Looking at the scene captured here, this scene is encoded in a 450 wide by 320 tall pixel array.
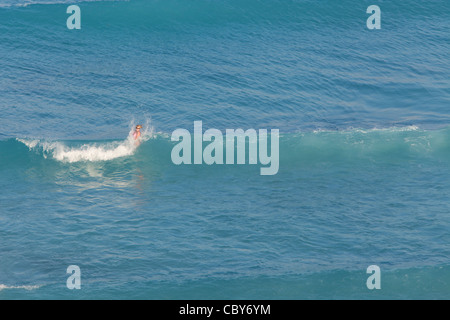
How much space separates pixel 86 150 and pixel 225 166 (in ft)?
17.0

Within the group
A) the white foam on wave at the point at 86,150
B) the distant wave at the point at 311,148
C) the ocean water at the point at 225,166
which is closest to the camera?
the ocean water at the point at 225,166

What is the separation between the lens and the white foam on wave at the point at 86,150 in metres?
25.9

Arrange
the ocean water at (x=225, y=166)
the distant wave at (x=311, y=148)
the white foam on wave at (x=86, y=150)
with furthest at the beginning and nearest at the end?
the distant wave at (x=311, y=148) < the white foam on wave at (x=86, y=150) < the ocean water at (x=225, y=166)

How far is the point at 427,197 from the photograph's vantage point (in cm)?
2298

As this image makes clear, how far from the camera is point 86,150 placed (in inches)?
1027

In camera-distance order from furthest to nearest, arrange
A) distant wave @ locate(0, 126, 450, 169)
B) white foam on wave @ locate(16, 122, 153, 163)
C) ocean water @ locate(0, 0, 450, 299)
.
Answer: distant wave @ locate(0, 126, 450, 169) → white foam on wave @ locate(16, 122, 153, 163) → ocean water @ locate(0, 0, 450, 299)

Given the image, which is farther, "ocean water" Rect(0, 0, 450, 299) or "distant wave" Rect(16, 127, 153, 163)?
"distant wave" Rect(16, 127, 153, 163)

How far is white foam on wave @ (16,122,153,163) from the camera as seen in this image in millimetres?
25922

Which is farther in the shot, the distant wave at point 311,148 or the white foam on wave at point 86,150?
the distant wave at point 311,148

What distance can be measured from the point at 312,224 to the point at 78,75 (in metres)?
15.5

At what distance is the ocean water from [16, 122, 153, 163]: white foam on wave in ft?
0.25

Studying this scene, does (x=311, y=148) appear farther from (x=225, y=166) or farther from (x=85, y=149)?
(x=85, y=149)

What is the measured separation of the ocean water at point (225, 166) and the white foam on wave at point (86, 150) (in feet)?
0.25
